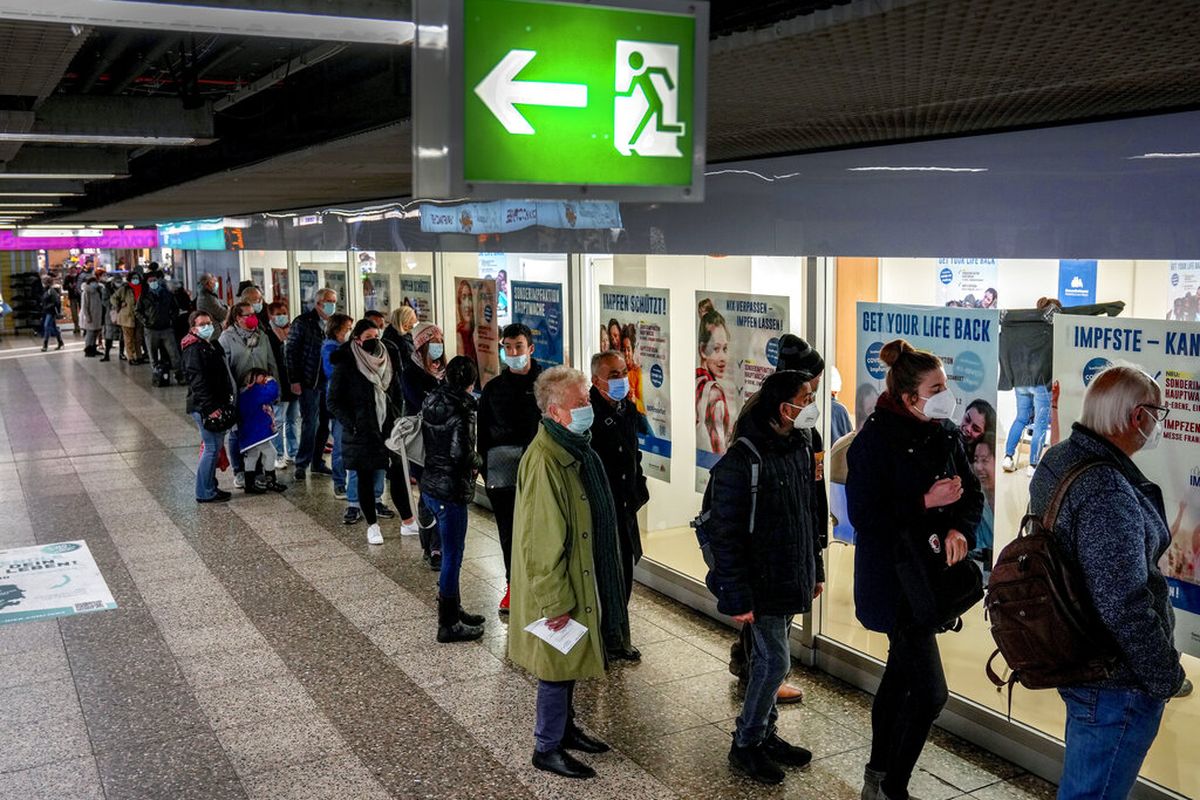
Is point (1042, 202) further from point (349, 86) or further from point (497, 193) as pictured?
point (349, 86)

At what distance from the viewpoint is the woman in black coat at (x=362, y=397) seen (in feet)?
27.7

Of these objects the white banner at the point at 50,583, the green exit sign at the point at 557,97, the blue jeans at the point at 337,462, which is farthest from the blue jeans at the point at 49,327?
the green exit sign at the point at 557,97

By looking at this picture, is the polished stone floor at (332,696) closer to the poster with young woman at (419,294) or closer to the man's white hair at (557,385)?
the man's white hair at (557,385)

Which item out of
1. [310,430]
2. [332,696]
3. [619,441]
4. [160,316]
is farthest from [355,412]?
[160,316]

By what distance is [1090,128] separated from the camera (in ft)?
13.6

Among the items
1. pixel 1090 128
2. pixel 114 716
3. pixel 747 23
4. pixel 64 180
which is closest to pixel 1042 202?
pixel 1090 128

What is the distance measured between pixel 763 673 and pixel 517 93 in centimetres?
272

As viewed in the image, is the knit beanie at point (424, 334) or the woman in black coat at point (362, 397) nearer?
the knit beanie at point (424, 334)

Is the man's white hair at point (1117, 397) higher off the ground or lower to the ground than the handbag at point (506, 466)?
higher

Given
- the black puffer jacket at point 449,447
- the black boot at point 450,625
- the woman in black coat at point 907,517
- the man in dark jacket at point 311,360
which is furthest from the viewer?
the man in dark jacket at point 311,360

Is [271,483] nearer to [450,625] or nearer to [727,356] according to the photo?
[450,625]

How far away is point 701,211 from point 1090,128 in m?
2.58

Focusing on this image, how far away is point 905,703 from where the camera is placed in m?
4.30

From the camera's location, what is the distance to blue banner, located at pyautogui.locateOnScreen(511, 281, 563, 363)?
8430 millimetres
